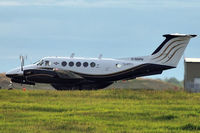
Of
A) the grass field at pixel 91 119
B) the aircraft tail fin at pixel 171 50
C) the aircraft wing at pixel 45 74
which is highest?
the aircraft tail fin at pixel 171 50

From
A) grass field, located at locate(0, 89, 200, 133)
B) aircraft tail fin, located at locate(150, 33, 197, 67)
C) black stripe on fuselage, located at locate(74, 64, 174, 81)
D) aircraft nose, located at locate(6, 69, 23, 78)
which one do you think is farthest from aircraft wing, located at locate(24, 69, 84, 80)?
grass field, located at locate(0, 89, 200, 133)

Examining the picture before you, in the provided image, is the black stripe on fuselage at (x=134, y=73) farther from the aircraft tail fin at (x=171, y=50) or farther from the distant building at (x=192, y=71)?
the distant building at (x=192, y=71)

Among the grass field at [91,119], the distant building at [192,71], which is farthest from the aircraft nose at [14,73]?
the distant building at [192,71]

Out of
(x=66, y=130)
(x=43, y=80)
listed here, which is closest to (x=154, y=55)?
(x=43, y=80)

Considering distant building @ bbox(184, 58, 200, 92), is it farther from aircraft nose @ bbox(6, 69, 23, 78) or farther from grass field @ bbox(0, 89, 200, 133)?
grass field @ bbox(0, 89, 200, 133)

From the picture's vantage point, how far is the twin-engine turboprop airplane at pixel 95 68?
167 ft

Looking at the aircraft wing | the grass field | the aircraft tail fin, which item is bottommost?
the grass field

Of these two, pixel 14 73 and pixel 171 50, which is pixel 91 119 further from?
pixel 171 50

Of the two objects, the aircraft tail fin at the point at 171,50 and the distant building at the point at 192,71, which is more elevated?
the aircraft tail fin at the point at 171,50

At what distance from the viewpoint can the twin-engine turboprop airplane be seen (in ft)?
167

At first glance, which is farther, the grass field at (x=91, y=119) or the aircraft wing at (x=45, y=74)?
the aircraft wing at (x=45, y=74)

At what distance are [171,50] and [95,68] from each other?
8.37 meters

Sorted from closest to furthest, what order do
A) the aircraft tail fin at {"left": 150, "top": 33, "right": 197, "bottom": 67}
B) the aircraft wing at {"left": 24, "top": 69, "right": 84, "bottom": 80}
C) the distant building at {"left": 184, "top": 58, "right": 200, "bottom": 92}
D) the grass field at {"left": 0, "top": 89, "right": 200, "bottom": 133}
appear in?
the grass field at {"left": 0, "top": 89, "right": 200, "bottom": 133} < the aircraft wing at {"left": 24, "top": 69, "right": 84, "bottom": 80} < the aircraft tail fin at {"left": 150, "top": 33, "right": 197, "bottom": 67} < the distant building at {"left": 184, "top": 58, "right": 200, "bottom": 92}

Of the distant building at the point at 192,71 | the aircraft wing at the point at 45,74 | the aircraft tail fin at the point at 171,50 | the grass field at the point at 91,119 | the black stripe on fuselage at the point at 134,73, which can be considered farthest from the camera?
the distant building at the point at 192,71
